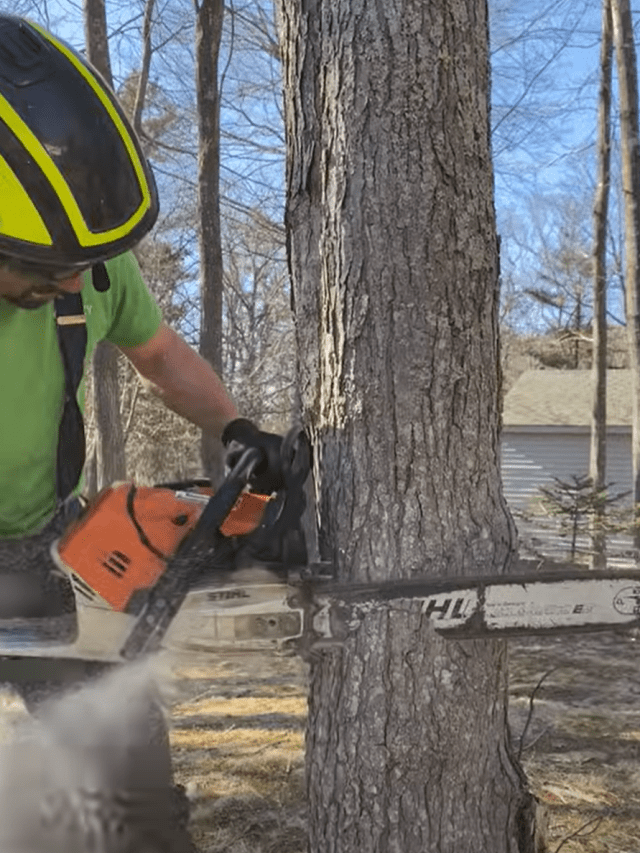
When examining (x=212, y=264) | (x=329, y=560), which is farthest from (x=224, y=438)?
(x=212, y=264)

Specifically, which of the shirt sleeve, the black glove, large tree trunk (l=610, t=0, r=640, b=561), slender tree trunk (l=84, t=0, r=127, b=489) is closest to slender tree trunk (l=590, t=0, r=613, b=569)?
large tree trunk (l=610, t=0, r=640, b=561)

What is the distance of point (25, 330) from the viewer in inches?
89.0

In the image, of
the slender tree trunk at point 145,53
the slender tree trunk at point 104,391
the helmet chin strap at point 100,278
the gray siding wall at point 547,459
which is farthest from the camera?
the gray siding wall at point 547,459

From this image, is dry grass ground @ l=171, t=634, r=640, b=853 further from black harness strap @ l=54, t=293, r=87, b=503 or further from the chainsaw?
black harness strap @ l=54, t=293, r=87, b=503

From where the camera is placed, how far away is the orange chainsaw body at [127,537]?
1.92 meters

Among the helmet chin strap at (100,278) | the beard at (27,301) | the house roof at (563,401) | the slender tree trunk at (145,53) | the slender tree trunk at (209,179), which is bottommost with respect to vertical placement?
the house roof at (563,401)

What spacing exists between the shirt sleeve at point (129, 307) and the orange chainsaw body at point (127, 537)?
623 millimetres

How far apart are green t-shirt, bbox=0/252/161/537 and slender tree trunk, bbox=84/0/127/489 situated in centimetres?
701

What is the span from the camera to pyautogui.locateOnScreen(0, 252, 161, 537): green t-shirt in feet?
7.38

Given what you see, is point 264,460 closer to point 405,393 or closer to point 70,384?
point 405,393

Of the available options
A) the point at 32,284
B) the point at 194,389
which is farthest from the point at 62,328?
the point at 194,389

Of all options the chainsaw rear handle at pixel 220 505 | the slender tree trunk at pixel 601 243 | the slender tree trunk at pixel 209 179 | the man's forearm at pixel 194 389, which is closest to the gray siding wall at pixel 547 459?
the slender tree trunk at pixel 601 243

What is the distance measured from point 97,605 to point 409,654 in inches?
27.5

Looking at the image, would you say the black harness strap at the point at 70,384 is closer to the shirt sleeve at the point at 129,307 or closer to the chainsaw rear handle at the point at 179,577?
the shirt sleeve at the point at 129,307
